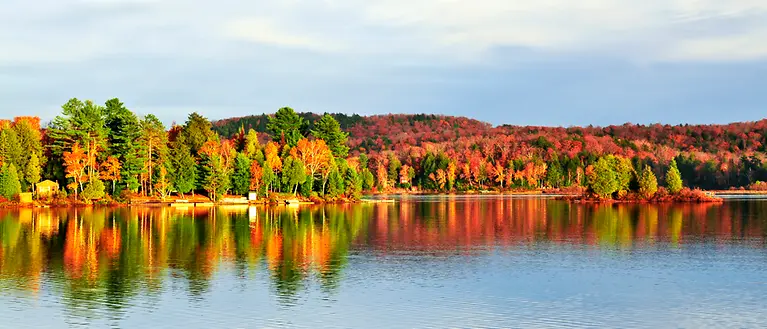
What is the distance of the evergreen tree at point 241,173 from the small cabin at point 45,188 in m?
21.1

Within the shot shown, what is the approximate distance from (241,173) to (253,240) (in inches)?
2133

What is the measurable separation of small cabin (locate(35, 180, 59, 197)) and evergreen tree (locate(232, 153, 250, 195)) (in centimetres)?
2112

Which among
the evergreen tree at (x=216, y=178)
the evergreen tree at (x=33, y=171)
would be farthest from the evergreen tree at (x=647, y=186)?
the evergreen tree at (x=33, y=171)

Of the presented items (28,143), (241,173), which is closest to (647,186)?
(241,173)

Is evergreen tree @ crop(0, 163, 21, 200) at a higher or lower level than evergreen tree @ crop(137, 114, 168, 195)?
lower

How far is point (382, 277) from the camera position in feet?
98.5

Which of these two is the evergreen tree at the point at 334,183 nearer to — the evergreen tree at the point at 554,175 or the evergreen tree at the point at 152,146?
the evergreen tree at the point at 152,146

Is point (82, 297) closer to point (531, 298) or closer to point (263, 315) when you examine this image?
point (263, 315)

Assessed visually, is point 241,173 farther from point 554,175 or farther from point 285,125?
point 554,175

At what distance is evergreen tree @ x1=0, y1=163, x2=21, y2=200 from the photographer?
8475 cm

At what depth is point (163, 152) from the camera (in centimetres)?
9581

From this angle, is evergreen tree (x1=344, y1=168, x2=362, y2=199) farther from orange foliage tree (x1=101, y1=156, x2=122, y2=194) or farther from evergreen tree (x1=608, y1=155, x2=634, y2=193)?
evergreen tree (x1=608, y1=155, x2=634, y2=193)

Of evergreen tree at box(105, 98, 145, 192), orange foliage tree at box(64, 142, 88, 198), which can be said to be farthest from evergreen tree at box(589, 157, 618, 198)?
orange foliage tree at box(64, 142, 88, 198)

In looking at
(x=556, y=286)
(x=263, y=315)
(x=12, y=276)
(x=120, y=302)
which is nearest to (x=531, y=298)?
(x=556, y=286)
